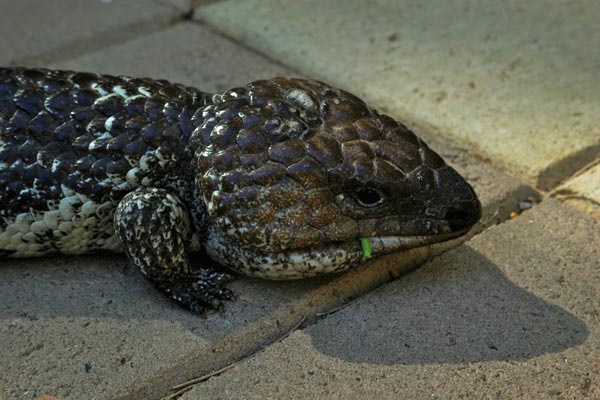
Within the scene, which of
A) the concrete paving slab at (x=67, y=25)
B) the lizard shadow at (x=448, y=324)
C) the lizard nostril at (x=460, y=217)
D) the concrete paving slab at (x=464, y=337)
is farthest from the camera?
the concrete paving slab at (x=67, y=25)

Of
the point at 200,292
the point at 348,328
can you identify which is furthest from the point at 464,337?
the point at 200,292

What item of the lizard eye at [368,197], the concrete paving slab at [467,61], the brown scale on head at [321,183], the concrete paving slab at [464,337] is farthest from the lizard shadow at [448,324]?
the concrete paving slab at [467,61]

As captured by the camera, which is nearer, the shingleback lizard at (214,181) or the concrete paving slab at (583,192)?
the shingleback lizard at (214,181)

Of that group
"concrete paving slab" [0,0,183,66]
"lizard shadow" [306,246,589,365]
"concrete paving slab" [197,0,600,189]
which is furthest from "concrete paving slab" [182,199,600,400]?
"concrete paving slab" [0,0,183,66]

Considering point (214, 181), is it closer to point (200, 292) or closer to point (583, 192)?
point (200, 292)

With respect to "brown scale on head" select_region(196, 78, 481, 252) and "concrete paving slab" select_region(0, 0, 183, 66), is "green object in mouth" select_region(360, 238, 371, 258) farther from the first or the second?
"concrete paving slab" select_region(0, 0, 183, 66)

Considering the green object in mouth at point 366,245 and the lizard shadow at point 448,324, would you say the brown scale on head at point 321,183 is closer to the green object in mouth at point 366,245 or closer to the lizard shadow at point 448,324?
the green object in mouth at point 366,245

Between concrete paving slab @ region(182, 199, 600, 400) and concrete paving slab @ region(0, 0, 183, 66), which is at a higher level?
concrete paving slab @ region(182, 199, 600, 400)
